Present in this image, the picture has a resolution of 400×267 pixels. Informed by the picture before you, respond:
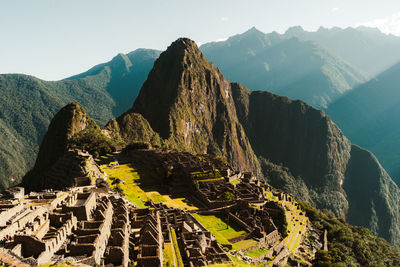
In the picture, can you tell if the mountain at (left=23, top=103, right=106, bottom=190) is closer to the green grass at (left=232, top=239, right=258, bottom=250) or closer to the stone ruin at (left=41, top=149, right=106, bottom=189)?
the stone ruin at (left=41, top=149, right=106, bottom=189)

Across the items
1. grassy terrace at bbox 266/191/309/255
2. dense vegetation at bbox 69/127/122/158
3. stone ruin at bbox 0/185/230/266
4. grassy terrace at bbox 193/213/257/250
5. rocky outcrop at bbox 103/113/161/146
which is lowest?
grassy terrace at bbox 266/191/309/255

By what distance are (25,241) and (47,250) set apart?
6.38 ft

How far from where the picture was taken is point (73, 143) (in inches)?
4510

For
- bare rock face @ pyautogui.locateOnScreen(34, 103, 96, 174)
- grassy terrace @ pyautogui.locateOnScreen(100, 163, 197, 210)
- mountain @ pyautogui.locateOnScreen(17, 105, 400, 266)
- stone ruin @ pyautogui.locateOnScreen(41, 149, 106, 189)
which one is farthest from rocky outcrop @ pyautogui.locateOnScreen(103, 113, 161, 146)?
stone ruin @ pyautogui.locateOnScreen(41, 149, 106, 189)

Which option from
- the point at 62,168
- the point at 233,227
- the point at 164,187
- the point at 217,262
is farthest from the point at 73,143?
the point at 217,262

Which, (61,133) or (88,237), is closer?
(88,237)

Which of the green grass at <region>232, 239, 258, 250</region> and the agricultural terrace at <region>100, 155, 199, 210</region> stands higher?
the agricultural terrace at <region>100, 155, 199, 210</region>

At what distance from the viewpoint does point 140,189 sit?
63.4 metres

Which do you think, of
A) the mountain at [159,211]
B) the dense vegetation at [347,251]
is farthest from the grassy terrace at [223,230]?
the dense vegetation at [347,251]

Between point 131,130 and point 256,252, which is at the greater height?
point 131,130

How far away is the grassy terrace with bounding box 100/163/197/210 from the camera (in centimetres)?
5571

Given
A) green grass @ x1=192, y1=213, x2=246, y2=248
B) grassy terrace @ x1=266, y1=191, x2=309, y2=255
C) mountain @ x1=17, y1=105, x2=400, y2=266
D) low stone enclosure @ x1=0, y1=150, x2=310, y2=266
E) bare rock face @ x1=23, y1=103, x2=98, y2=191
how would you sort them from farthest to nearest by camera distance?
bare rock face @ x1=23, y1=103, x2=98, y2=191
grassy terrace @ x1=266, y1=191, x2=309, y2=255
green grass @ x1=192, y1=213, x2=246, y2=248
mountain @ x1=17, y1=105, x2=400, y2=266
low stone enclosure @ x1=0, y1=150, x2=310, y2=266

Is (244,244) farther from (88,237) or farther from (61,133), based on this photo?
(61,133)

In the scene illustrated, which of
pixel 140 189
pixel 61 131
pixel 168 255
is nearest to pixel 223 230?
pixel 168 255
